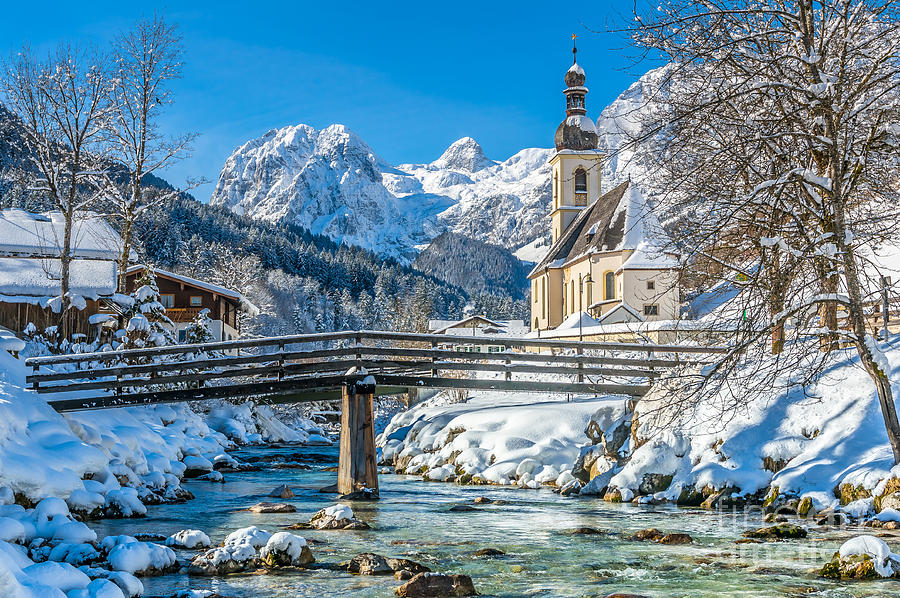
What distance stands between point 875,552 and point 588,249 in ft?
152

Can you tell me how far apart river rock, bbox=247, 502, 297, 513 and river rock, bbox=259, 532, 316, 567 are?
5.59m

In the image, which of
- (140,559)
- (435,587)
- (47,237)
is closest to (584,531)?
(435,587)

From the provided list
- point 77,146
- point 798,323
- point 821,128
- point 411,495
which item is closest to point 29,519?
point 411,495

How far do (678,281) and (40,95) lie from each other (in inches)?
921

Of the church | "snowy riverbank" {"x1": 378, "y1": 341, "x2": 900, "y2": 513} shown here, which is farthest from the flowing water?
the church

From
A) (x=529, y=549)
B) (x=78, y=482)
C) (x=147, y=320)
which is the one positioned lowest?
(x=529, y=549)

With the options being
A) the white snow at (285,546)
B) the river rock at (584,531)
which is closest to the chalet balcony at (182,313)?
the river rock at (584,531)

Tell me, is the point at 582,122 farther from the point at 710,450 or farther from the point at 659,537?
the point at 659,537

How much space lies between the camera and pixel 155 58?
28.3m

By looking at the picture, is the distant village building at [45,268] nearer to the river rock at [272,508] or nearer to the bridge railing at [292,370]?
the bridge railing at [292,370]

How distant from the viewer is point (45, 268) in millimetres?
32625

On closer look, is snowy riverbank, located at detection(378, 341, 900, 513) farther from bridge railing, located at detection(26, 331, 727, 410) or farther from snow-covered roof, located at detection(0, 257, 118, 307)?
snow-covered roof, located at detection(0, 257, 118, 307)

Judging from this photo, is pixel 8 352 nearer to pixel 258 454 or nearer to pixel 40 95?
pixel 40 95

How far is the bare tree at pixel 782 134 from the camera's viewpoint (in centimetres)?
1105
